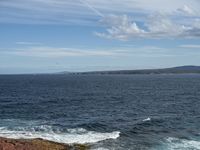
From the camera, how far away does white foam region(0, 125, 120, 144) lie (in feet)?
185

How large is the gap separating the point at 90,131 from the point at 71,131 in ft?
10.5

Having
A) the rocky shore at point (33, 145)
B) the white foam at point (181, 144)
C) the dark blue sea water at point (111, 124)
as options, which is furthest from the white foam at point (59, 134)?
the white foam at point (181, 144)

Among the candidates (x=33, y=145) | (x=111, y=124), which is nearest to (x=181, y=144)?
(x=111, y=124)

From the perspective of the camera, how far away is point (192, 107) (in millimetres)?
96375

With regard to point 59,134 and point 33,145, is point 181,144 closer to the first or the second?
point 59,134

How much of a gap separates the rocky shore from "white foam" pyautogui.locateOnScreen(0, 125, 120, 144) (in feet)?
10.5

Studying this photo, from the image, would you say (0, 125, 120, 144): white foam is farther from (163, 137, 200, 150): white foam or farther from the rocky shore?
(163, 137, 200, 150): white foam

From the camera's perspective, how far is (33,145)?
47375mm

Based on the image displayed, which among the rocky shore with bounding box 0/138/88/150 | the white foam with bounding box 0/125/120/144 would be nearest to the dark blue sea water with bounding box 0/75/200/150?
the white foam with bounding box 0/125/120/144

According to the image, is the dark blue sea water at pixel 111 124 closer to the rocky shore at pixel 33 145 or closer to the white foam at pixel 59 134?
the white foam at pixel 59 134

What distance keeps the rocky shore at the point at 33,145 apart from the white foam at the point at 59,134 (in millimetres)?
3189

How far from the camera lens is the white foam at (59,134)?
56438mm

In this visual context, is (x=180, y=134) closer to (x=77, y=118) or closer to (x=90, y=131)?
(x=90, y=131)

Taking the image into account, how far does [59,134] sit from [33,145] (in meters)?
13.3
